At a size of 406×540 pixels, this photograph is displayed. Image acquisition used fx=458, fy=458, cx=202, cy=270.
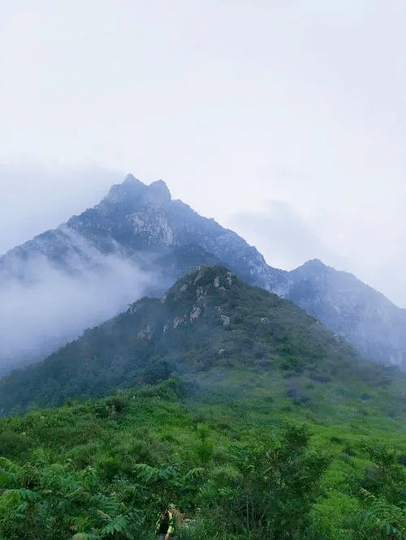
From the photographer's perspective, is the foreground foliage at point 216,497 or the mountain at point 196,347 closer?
the foreground foliage at point 216,497

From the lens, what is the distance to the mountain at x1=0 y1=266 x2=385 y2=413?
78.1m

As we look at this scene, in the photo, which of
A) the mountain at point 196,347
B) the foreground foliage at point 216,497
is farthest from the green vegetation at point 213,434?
the mountain at point 196,347

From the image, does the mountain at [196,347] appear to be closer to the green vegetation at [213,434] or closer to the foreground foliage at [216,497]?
the green vegetation at [213,434]

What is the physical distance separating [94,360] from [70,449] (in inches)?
3516

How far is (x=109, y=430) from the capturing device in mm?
33031

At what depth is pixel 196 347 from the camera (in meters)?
91.2

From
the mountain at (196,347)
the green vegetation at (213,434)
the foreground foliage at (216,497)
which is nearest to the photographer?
the foreground foliage at (216,497)

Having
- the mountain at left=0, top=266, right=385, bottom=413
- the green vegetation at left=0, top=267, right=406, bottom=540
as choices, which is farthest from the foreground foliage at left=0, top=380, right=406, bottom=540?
the mountain at left=0, top=266, right=385, bottom=413

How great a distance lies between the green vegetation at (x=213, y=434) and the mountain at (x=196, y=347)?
466mm

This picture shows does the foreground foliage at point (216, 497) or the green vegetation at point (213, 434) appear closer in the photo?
the foreground foliage at point (216, 497)

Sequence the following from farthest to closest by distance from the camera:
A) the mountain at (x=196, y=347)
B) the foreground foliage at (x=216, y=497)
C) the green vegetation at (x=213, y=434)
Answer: the mountain at (x=196, y=347) → the green vegetation at (x=213, y=434) → the foreground foliage at (x=216, y=497)

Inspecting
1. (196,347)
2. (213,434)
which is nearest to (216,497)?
(213,434)

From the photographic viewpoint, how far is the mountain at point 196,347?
7806cm

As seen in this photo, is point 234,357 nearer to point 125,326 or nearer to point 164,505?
point 125,326
